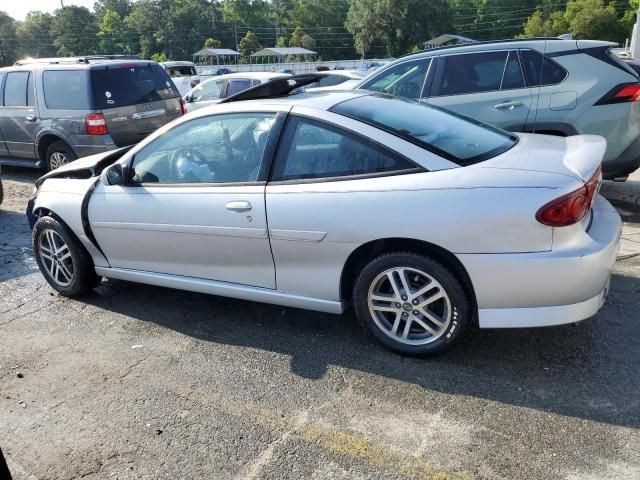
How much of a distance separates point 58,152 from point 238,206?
6396mm

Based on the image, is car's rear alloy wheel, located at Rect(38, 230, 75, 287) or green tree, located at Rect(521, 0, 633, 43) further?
green tree, located at Rect(521, 0, 633, 43)

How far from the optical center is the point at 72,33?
88.6 meters

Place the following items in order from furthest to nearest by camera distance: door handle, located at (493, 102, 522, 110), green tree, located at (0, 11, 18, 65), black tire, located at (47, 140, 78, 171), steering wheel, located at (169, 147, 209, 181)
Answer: green tree, located at (0, 11, 18, 65) → black tire, located at (47, 140, 78, 171) → door handle, located at (493, 102, 522, 110) → steering wheel, located at (169, 147, 209, 181)

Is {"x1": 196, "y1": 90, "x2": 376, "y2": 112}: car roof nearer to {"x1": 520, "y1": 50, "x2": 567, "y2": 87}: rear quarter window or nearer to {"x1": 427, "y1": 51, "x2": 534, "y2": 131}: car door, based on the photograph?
{"x1": 427, "y1": 51, "x2": 534, "y2": 131}: car door

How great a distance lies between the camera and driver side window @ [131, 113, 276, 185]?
376 centimetres

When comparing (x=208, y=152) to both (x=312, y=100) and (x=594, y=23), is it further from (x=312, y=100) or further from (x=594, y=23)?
(x=594, y=23)

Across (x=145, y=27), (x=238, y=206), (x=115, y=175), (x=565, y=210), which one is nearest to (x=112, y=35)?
(x=145, y=27)

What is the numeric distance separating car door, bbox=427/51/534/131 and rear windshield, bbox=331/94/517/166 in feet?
8.48

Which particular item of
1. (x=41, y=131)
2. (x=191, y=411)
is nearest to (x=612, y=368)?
(x=191, y=411)

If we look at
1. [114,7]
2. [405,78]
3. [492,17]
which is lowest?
[405,78]

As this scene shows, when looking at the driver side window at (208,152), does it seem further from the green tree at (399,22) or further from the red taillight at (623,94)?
the green tree at (399,22)

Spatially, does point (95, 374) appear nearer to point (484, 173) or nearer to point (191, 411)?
point (191, 411)

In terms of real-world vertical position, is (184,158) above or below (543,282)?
above

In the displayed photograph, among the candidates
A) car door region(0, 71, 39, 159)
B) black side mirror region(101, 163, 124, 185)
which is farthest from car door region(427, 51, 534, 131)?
car door region(0, 71, 39, 159)
